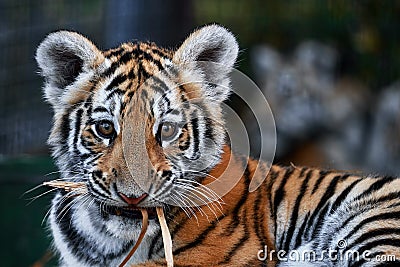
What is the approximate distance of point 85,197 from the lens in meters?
3.63

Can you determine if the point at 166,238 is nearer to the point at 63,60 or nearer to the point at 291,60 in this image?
the point at 63,60

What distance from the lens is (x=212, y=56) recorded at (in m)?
3.77

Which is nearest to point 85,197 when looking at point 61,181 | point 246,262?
point 61,181

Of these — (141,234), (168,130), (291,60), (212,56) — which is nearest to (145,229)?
(141,234)

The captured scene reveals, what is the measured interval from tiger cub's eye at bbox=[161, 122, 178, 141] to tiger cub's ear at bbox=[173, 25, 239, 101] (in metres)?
0.37

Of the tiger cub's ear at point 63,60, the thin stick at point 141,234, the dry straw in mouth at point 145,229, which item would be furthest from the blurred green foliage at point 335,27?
the thin stick at point 141,234

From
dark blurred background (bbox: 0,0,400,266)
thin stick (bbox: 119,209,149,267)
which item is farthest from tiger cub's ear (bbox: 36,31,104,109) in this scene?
dark blurred background (bbox: 0,0,400,266)

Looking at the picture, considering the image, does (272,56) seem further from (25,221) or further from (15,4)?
(25,221)

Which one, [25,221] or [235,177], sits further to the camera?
[25,221]

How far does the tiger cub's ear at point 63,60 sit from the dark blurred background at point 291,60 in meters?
3.49

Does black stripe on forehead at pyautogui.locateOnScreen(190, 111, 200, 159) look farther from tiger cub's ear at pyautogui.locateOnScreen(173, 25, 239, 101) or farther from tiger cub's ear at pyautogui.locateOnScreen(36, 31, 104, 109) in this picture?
tiger cub's ear at pyautogui.locateOnScreen(36, 31, 104, 109)

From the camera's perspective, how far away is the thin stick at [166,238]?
11.2ft

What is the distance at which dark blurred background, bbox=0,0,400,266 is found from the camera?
24.1 ft

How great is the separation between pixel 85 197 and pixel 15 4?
410cm
